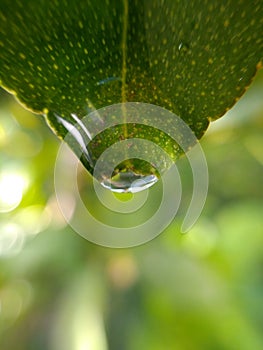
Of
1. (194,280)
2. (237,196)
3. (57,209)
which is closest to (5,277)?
(57,209)

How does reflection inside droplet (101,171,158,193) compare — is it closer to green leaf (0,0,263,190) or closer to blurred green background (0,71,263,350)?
green leaf (0,0,263,190)

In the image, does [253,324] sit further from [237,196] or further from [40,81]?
[40,81]

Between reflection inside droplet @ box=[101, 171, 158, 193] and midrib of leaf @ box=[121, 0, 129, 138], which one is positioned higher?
midrib of leaf @ box=[121, 0, 129, 138]

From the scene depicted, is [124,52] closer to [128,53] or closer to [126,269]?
[128,53]

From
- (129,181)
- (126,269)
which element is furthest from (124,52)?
(126,269)

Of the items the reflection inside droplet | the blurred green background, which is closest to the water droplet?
the reflection inside droplet
